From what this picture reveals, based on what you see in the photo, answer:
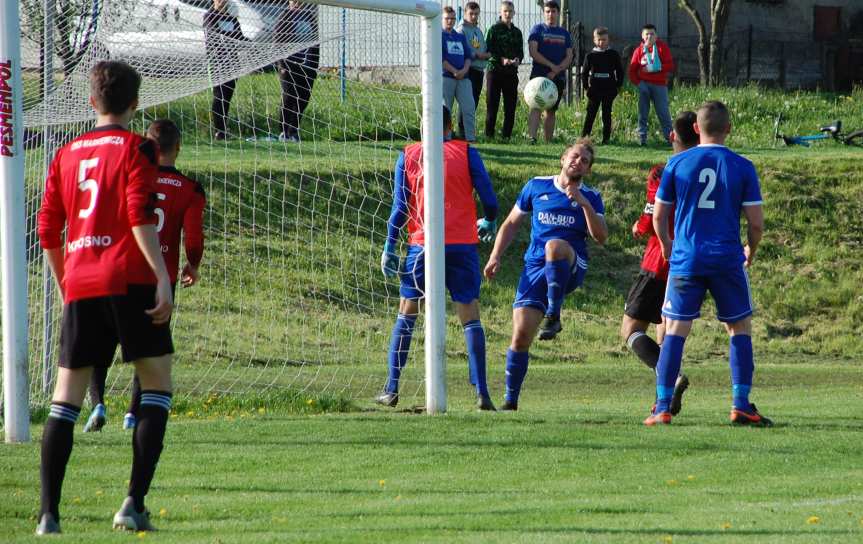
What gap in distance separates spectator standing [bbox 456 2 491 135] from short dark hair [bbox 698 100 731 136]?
11.7 m

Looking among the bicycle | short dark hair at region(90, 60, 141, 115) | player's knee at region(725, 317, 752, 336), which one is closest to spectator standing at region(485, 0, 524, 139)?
the bicycle

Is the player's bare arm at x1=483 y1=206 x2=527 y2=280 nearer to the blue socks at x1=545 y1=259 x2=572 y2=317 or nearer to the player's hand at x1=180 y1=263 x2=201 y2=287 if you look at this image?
the blue socks at x1=545 y1=259 x2=572 y2=317

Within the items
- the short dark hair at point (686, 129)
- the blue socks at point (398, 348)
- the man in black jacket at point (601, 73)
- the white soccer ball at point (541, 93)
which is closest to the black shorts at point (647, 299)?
the short dark hair at point (686, 129)

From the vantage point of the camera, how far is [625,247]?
1958cm

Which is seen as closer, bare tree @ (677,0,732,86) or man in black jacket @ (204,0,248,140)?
man in black jacket @ (204,0,248,140)

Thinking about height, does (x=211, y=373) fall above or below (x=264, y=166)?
below

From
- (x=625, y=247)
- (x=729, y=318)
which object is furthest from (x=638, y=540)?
(x=625, y=247)

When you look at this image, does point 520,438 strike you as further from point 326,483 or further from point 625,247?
point 625,247

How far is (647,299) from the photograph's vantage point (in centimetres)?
991

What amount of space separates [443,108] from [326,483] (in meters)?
3.86

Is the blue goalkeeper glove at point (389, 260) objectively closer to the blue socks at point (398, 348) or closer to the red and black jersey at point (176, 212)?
the blue socks at point (398, 348)

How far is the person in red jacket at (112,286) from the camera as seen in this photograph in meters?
5.46

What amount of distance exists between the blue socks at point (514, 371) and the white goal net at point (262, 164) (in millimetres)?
2268

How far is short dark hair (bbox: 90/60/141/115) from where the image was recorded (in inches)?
219
